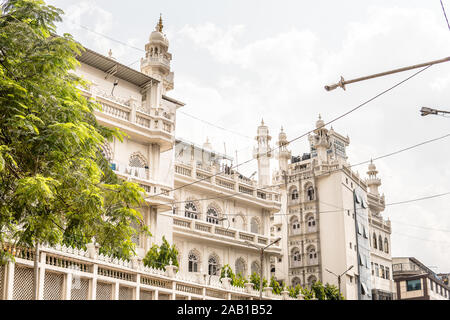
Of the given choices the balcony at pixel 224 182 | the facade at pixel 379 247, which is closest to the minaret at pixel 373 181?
the facade at pixel 379 247

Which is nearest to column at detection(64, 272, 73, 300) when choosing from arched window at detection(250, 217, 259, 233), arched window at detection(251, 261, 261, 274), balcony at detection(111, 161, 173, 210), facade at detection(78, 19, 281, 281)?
facade at detection(78, 19, 281, 281)

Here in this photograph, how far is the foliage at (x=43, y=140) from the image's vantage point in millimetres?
10570

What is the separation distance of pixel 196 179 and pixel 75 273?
1516 cm

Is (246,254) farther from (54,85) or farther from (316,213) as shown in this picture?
(54,85)

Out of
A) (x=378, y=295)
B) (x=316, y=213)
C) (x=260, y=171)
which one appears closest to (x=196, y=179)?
(x=260, y=171)

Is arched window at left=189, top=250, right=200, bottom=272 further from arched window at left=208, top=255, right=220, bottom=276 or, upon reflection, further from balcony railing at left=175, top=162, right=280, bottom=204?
balcony railing at left=175, top=162, right=280, bottom=204

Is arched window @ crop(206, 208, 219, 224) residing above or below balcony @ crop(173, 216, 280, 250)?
above

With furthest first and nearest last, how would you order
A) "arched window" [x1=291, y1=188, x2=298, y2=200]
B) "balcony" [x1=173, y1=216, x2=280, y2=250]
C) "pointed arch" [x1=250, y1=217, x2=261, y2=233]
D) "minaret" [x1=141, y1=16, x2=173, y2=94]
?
"arched window" [x1=291, y1=188, x2=298, y2=200], "pointed arch" [x1=250, y1=217, x2=261, y2=233], "minaret" [x1=141, y1=16, x2=173, y2=94], "balcony" [x1=173, y1=216, x2=280, y2=250]

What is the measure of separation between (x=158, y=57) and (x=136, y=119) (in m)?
7.04

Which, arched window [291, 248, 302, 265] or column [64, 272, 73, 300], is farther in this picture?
arched window [291, 248, 302, 265]

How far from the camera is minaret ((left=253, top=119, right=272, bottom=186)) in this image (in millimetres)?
42250

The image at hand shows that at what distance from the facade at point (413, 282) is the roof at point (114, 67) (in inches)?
1708

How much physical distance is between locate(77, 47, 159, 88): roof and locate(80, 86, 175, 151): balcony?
1171mm
